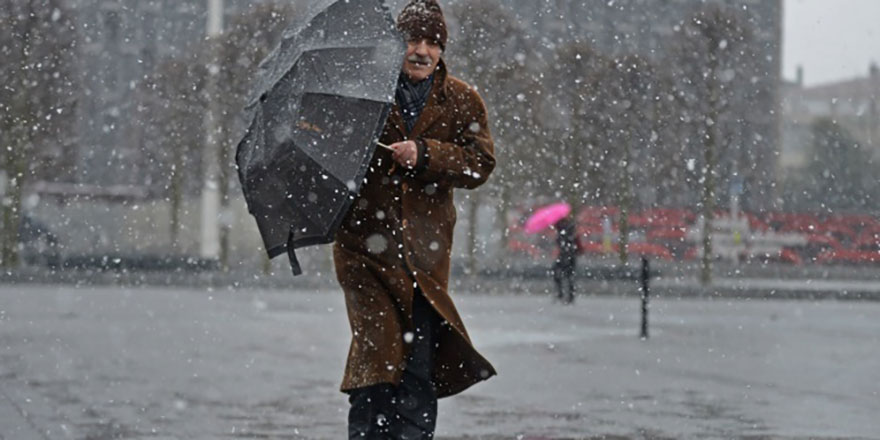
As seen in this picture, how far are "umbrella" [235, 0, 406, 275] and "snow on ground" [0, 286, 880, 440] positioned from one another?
2801mm

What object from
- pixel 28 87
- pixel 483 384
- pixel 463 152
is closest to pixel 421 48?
pixel 463 152

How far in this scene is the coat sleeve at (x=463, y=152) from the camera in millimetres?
4949

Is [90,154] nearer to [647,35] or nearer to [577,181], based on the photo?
[647,35]

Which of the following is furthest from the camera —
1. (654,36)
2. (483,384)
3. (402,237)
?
(654,36)

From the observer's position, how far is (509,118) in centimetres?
3569

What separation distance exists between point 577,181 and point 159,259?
41.2 feet

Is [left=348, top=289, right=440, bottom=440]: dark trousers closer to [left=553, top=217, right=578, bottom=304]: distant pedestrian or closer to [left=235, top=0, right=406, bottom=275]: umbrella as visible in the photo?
[left=235, top=0, right=406, bottom=275]: umbrella

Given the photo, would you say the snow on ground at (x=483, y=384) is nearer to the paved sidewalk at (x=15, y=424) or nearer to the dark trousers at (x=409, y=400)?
the paved sidewalk at (x=15, y=424)

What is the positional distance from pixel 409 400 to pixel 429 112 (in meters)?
0.92

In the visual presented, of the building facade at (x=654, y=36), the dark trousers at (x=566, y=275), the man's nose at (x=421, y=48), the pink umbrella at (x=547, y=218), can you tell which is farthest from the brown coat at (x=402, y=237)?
the building facade at (x=654, y=36)

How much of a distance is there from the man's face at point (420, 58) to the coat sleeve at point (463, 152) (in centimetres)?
17

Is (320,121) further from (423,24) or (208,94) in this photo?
(208,94)

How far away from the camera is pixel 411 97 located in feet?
16.8

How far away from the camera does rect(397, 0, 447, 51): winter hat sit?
504cm
